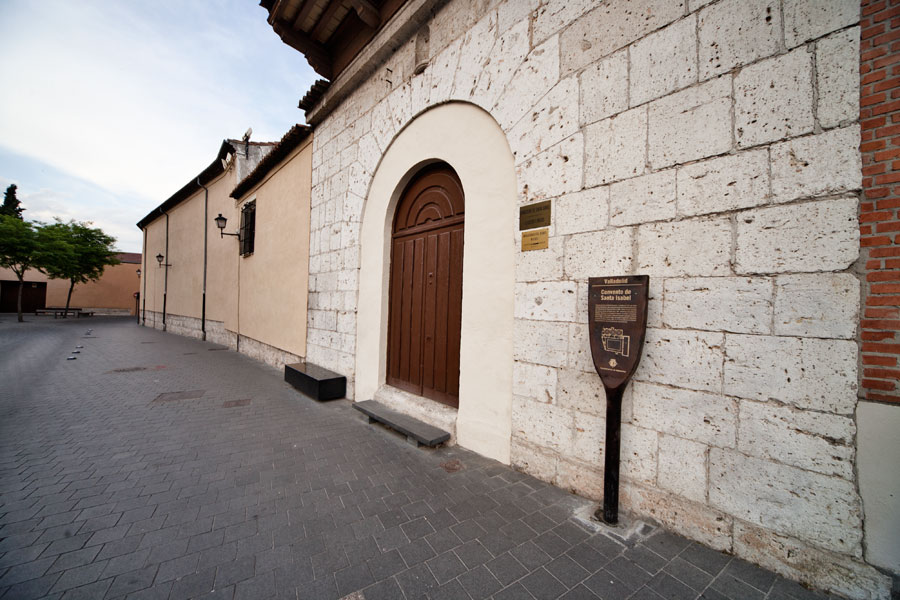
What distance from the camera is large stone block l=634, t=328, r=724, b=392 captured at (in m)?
2.09

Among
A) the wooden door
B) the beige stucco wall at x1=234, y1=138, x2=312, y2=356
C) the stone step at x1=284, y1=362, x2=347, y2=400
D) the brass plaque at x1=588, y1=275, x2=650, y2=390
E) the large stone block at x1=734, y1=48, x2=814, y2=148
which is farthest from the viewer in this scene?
the beige stucco wall at x1=234, y1=138, x2=312, y2=356

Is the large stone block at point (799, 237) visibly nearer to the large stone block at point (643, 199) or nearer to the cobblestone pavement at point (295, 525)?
the large stone block at point (643, 199)

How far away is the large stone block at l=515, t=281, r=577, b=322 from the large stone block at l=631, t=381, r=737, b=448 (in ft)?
2.41

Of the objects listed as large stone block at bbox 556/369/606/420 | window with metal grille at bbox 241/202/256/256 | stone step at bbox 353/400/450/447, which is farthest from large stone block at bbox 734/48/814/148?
window with metal grille at bbox 241/202/256/256

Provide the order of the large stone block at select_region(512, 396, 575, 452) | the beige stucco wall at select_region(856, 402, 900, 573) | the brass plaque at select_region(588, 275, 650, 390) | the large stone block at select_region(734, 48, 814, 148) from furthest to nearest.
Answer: the large stone block at select_region(512, 396, 575, 452) < the brass plaque at select_region(588, 275, 650, 390) < the large stone block at select_region(734, 48, 814, 148) < the beige stucco wall at select_region(856, 402, 900, 573)

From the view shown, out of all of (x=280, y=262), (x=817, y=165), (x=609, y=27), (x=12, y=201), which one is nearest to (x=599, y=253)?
(x=817, y=165)

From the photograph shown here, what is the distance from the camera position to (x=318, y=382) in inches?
198

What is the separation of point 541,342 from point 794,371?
1523 millimetres

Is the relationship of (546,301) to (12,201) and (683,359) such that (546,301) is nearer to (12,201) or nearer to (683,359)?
(683,359)

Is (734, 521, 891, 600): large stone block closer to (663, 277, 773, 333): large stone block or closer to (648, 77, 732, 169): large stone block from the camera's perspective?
(663, 277, 773, 333): large stone block

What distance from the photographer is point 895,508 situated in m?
1.58

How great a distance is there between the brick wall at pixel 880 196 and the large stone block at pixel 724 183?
0.40 m

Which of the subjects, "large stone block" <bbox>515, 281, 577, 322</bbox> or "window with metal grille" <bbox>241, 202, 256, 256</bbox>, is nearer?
"large stone block" <bbox>515, 281, 577, 322</bbox>

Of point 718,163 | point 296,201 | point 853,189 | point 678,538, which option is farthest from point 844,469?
point 296,201
